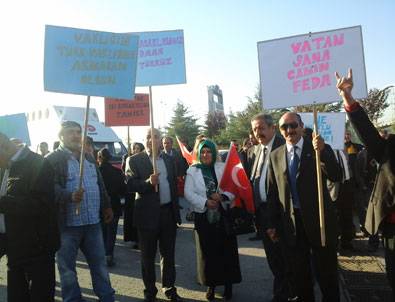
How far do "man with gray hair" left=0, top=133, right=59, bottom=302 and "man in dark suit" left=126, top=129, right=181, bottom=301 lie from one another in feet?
4.41

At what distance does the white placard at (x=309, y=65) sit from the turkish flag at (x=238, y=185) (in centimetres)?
90

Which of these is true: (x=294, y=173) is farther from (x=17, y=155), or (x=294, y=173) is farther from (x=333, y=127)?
(x=333, y=127)

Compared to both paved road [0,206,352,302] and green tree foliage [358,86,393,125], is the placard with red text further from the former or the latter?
green tree foliage [358,86,393,125]

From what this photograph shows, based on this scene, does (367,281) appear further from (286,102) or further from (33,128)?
(33,128)

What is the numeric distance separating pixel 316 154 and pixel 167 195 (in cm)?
209

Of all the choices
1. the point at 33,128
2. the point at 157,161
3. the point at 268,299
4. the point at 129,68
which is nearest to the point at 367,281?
the point at 268,299

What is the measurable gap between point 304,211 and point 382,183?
884mm

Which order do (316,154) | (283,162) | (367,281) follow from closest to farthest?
(316,154), (283,162), (367,281)

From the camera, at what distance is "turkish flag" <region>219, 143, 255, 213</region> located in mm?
5145

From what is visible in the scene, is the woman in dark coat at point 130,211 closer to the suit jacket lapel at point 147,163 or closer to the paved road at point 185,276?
the paved road at point 185,276

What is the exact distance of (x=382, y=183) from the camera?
127 inches

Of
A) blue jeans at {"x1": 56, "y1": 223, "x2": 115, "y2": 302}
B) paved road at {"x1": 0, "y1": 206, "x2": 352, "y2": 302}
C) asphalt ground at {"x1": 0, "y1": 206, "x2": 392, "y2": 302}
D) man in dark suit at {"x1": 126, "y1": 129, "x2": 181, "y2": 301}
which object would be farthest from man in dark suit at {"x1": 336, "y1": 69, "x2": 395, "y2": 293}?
blue jeans at {"x1": 56, "y1": 223, "x2": 115, "y2": 302}

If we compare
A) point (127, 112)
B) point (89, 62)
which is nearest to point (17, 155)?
point (89, 62)

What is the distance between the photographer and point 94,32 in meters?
4.95
